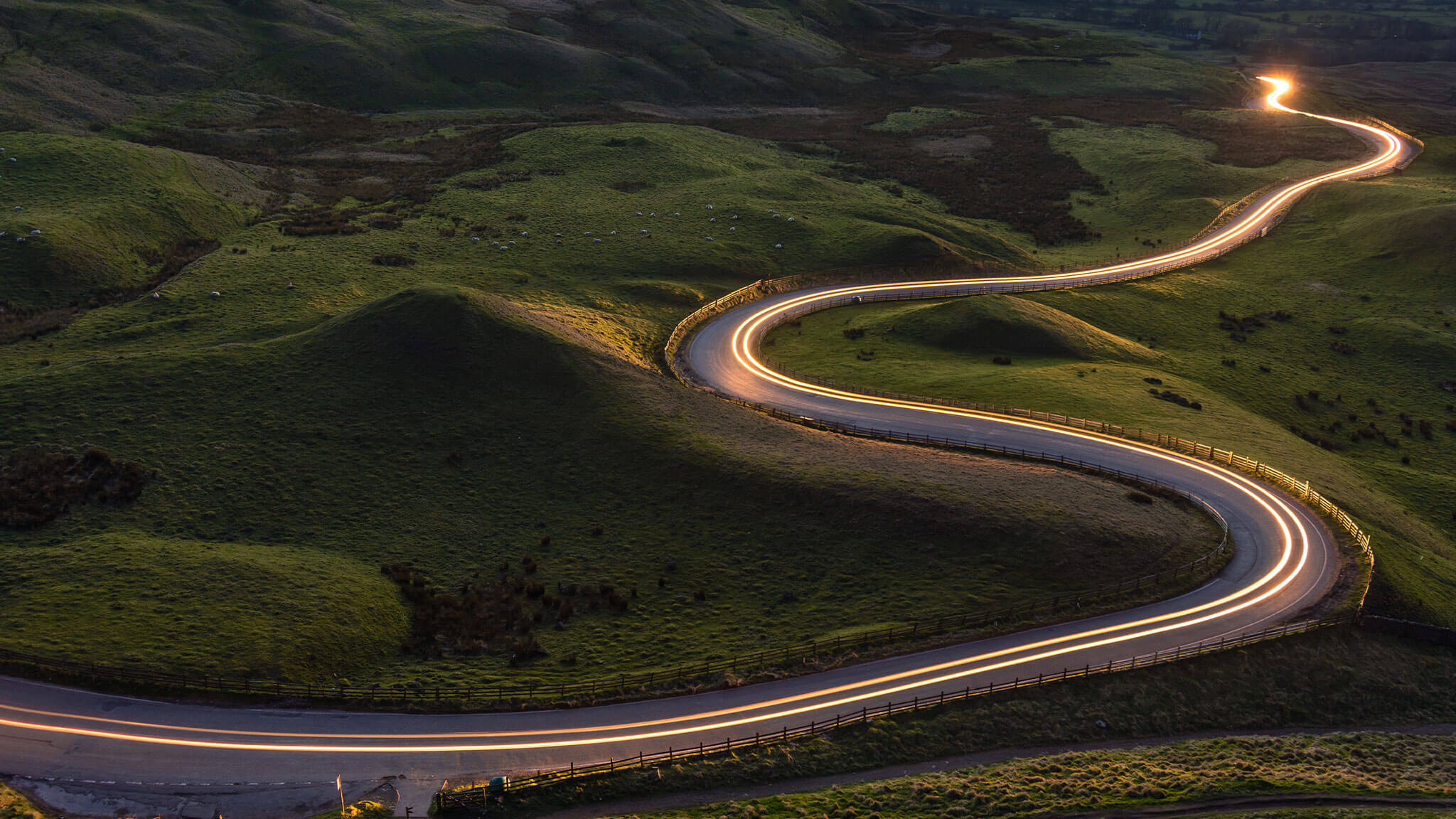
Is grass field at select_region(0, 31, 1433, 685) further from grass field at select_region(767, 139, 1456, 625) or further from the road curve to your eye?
grass field at select_region(767, 139, 1456, 625)

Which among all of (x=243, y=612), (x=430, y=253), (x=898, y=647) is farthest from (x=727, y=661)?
(x=430, y=253)

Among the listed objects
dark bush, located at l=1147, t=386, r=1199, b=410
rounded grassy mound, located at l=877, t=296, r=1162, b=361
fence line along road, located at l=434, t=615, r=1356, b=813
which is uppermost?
rounded grassy mound, located at l=877, t=296, r=1162, b=361

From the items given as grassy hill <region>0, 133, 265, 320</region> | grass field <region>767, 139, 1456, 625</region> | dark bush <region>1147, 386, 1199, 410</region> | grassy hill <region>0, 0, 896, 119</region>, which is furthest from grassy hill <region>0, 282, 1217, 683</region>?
grassy hill <region>0, 0, 896, 119</region>

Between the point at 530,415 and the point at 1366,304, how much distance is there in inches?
3834

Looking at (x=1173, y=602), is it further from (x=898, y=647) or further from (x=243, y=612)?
(x=243, y=612)

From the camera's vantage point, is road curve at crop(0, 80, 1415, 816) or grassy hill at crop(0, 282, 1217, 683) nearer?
road curve at crop(0, 80, 1415, 816)

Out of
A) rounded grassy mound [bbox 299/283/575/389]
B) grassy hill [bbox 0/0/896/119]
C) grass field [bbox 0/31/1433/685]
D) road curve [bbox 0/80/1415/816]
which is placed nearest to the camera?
road curve [bbox 0/80/1415/816]

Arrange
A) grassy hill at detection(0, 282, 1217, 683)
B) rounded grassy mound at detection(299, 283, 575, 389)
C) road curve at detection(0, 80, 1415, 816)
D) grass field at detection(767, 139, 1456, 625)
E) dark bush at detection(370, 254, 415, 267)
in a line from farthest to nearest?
dark bush at detection(370, 254, 415, 267) < grass field at detection(767, 139, 1456, 625) < rounded grassy mound at detection(299, 283, 575, 389) < grassy hill at detection(0, 282, 1217, 683) < road curve at detection(0, 80, 1415, 816)

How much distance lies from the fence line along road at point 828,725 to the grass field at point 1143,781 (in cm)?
282

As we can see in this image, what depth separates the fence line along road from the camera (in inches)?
1347

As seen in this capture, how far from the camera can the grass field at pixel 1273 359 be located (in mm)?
67562

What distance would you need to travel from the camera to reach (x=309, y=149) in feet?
460

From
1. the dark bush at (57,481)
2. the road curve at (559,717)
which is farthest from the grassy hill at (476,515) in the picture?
the road curve at (559,717)

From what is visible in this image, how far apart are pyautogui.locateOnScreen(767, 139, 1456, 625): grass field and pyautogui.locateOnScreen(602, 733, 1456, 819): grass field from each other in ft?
41.2
